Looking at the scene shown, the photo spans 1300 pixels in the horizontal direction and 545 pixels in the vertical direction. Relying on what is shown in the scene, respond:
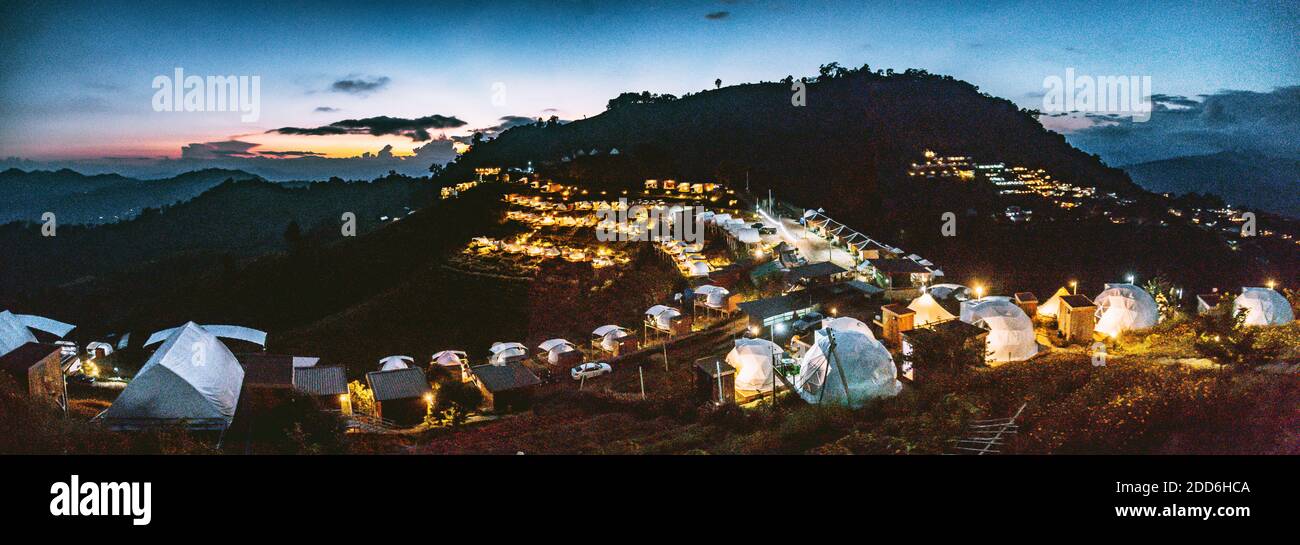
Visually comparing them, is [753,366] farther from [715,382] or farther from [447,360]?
[447,360]

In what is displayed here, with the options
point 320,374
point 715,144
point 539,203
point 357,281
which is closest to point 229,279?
point 357,281

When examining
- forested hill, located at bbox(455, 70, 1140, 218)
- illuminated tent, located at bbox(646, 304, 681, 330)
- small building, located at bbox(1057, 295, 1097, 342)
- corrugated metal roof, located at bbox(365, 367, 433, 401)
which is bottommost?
corrugated metal roof, located at bbox(365, 367, 433, 401)

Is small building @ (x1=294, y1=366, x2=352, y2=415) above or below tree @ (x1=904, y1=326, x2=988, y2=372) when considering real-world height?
below

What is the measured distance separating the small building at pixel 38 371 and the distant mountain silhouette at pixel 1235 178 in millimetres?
28408

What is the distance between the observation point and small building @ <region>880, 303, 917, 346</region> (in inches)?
551

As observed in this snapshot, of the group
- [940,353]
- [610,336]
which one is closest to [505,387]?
[610,336]

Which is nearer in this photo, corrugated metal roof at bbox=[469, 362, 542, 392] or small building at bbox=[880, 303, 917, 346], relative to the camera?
corrugated metal roof at bbox=[469, 362, 542, 392]

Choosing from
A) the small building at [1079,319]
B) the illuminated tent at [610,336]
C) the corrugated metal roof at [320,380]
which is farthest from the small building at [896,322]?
the corrugated metal roof at [320,380]

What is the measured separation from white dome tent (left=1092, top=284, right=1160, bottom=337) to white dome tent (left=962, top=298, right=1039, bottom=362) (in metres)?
2.17

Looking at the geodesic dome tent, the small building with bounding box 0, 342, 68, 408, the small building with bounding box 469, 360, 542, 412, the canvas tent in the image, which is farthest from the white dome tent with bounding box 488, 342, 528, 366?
the geodesic dome tent

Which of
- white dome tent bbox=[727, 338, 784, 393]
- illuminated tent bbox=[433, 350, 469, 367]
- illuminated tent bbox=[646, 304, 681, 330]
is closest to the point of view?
white dome tent bbox=[727, 338, 784, 393]

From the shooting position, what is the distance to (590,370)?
49.7ft

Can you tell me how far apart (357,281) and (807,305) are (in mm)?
26295

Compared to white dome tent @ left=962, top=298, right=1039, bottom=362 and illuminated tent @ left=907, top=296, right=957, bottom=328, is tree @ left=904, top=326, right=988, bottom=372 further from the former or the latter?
illuminated tent @ left=907, top=296, right=957, bottom=328
